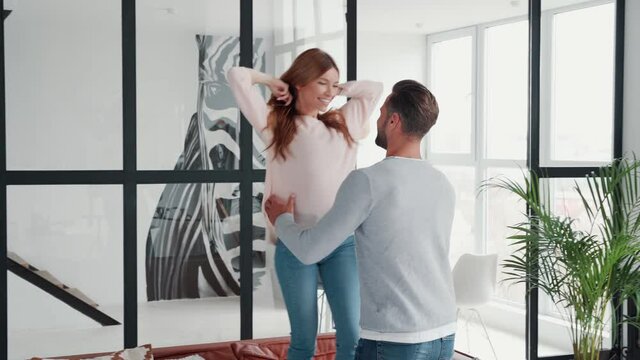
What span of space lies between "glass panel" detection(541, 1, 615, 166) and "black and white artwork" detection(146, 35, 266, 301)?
72.1 inches

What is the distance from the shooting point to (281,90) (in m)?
3.09

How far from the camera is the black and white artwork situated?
3.86 meters

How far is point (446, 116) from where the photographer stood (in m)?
4.53

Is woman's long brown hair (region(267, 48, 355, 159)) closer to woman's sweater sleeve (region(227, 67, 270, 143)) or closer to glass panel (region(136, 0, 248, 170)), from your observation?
woman's sweater sleeve (region(227, 67, 270, 143))

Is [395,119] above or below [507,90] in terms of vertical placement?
below

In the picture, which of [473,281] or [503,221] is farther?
[503,221]

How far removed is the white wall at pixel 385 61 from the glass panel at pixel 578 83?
35.6 inches

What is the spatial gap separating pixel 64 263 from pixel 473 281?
2.19 m

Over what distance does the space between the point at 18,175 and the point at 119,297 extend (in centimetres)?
71

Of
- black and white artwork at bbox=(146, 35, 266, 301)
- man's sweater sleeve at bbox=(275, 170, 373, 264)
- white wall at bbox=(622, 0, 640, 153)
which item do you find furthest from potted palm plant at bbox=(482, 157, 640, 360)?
man's sweater sleeve at bbox=(275, 170, 373, 264)

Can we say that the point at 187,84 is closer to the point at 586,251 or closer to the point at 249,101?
the point at 249,101

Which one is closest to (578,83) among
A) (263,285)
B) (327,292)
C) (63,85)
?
(263,285)

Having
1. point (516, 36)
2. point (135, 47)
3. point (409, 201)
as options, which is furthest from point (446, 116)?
point (409, 201)

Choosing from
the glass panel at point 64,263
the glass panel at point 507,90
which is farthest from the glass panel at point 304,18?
the glass panel at point 64,263
